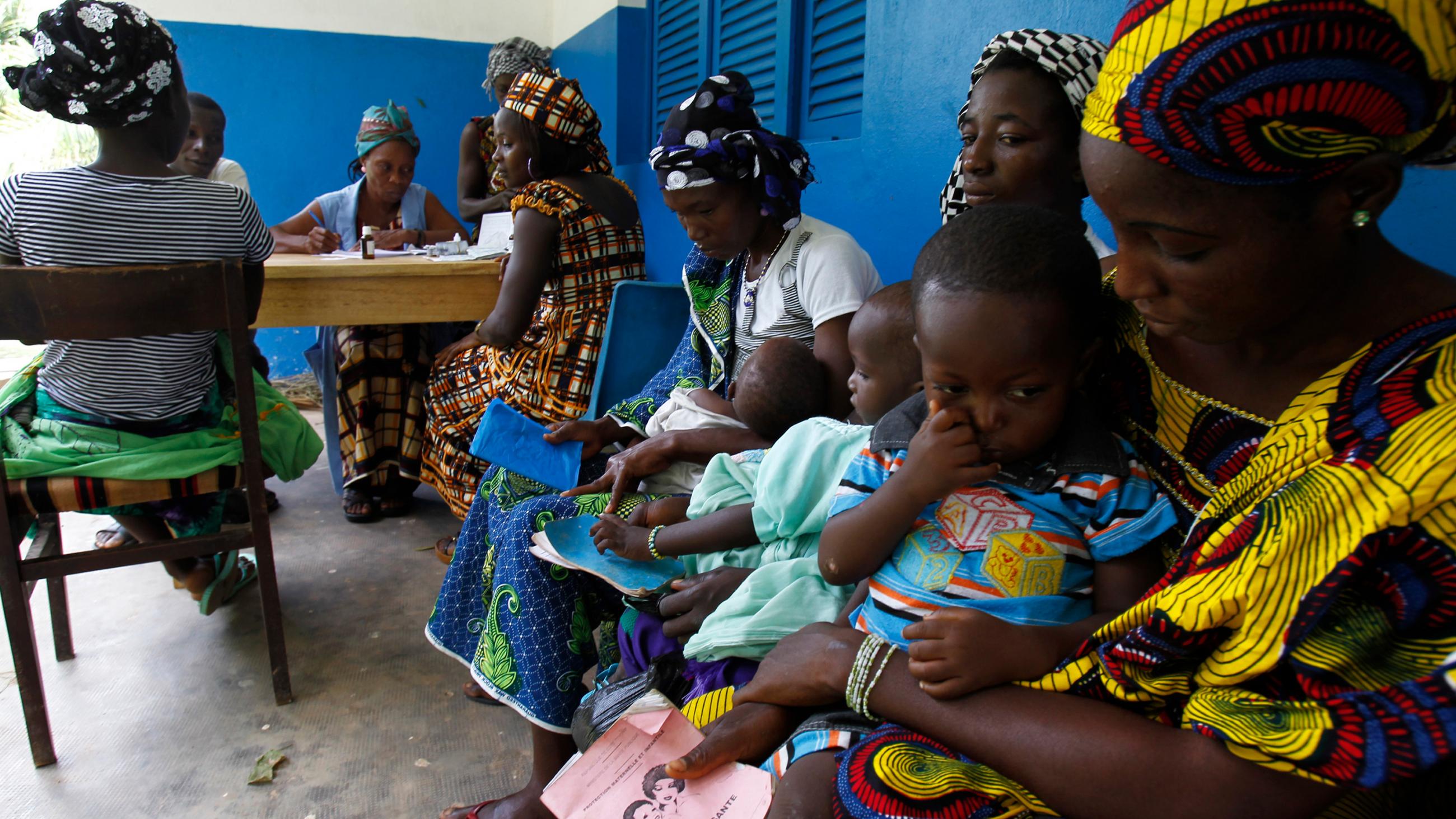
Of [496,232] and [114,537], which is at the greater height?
[496,232]

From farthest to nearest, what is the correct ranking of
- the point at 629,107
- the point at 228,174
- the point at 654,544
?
the point at 629,107, the point at 228,174, the point at 654,544

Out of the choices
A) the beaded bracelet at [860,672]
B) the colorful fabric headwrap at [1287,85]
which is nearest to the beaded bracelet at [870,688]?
the beaded bracelet at [860,672]

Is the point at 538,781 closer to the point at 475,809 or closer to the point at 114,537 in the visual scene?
the point at 475,809

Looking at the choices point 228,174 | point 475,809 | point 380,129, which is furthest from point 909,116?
point 228,174

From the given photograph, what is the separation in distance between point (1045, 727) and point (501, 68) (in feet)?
20.9

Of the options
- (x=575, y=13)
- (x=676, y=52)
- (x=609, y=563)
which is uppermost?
(x=575, y=13)

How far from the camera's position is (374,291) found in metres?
3.54

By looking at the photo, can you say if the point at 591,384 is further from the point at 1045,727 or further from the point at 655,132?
the point at 655,132

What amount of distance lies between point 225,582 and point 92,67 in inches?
69.2

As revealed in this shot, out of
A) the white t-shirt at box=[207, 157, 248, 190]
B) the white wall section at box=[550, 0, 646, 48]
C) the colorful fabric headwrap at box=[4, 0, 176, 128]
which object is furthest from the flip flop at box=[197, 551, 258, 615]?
the white wall section at box=[550, 0, 646, 48]

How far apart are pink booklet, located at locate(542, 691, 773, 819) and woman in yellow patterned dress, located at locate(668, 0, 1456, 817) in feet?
0.42

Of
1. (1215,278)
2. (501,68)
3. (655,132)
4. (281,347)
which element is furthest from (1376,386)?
(281,347)

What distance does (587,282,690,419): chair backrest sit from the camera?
2906 millimetres

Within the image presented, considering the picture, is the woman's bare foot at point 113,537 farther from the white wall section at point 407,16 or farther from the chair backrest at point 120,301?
the white wall section at point 407,16
